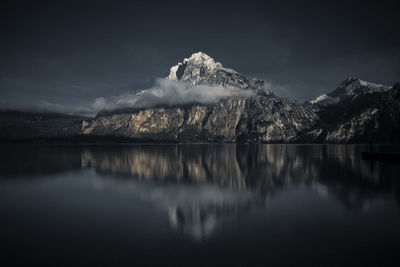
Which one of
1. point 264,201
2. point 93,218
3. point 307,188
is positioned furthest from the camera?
point 307,188

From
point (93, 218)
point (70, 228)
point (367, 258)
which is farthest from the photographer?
point (93, 218)

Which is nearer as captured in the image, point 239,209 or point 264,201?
point 239,209

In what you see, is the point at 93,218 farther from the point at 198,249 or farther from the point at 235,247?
the point at 235,247

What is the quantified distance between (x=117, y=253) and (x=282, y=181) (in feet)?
110

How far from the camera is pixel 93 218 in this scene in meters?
24.1

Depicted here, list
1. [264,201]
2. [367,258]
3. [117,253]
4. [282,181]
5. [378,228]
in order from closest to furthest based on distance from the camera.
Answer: [367,258]
[117,253]
[378,228]
[264,201]
[282,181]

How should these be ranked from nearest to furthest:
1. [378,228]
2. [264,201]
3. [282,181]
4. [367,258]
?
1. [367,258]
2. [378,228]
3. [264,201]
4. [282,181]

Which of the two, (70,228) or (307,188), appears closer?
(70,228)

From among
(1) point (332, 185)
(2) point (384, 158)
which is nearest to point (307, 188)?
(1) point (332, 185)

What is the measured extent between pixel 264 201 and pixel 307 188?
1119 cm

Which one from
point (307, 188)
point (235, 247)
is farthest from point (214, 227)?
point (307, 188)

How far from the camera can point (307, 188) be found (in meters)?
36.6

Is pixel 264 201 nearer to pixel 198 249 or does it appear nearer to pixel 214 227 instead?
pixel 214 227

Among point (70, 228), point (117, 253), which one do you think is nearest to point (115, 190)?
point (70, 228)
